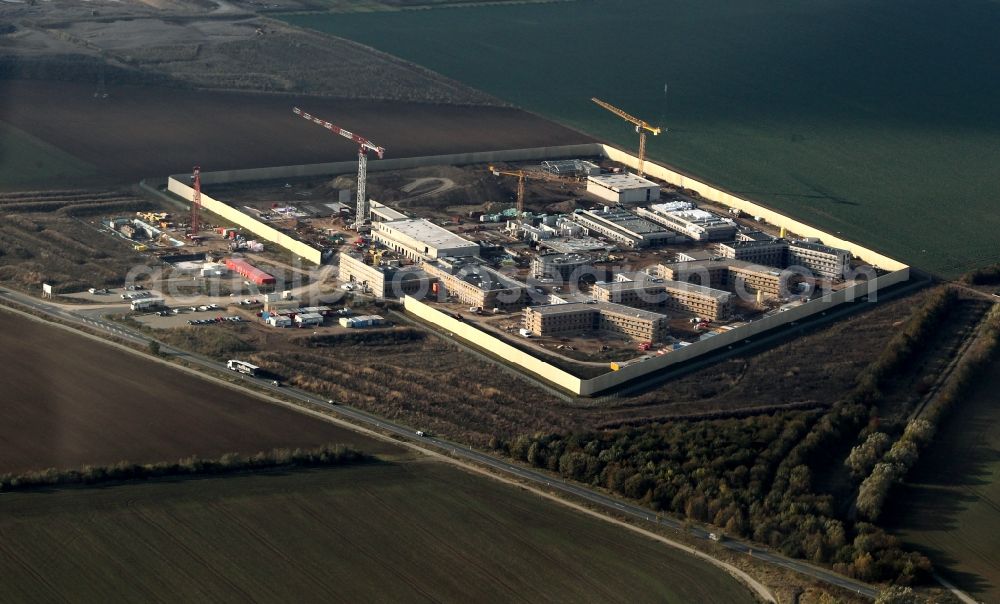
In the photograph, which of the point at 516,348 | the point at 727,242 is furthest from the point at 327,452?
the point at 727,242

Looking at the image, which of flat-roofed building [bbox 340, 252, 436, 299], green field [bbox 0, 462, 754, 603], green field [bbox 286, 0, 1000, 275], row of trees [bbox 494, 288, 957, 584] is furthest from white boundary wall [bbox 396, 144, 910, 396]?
green field [bbox 0, 462, 754, 603]

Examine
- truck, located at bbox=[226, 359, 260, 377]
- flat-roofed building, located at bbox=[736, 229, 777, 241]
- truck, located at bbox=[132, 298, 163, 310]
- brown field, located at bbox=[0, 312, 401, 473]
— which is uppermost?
flat-roofed building, located at bbox=[736, 229, 777, 241]

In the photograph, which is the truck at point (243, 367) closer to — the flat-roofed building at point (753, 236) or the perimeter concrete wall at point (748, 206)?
the flat-roofed building at point (753, 236)

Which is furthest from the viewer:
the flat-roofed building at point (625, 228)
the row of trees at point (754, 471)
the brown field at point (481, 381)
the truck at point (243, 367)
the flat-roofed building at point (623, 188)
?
the flat-roofed building at point (623, 188)

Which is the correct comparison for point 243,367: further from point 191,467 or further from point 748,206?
point 748,206

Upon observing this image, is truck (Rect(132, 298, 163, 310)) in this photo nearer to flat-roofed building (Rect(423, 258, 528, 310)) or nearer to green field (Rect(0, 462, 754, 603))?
flat-roofed building (Rect(423, 258, 528, 310))

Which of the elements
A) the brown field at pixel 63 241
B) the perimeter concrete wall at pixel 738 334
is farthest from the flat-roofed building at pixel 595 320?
the brown field at pixel 63 241

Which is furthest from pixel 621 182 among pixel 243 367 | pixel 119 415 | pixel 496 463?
pixel 119 415
